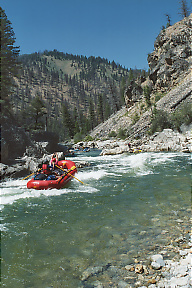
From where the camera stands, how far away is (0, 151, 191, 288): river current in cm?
401

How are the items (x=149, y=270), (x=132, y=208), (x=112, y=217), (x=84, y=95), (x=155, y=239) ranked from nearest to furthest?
1. (x=149, y=270)
2. (x=155, y=239)
3. (x=112, y=217)
4. (x=132, y=208)
5. (x=84, y=95)

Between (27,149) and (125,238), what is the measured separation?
17.7 m

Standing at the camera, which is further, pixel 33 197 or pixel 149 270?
pixel 33 197

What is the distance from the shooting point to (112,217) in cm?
630

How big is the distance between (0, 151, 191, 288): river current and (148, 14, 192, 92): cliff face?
3790cm

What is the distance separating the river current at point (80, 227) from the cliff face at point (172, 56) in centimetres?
3790

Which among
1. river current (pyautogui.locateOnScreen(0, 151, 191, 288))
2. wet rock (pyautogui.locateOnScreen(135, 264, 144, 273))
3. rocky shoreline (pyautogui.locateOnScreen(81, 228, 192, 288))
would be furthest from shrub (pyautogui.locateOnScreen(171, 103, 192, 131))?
wet rock (pyautogui.locateOnScreen(135, 264, 144, 273))

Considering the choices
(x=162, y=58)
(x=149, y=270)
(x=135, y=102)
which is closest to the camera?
(x=149, y=270)

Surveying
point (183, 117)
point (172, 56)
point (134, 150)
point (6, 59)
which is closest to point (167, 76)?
point (172, 56)

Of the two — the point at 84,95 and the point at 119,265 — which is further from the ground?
the point at 84,95

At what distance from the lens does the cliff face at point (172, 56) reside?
39.9 metres

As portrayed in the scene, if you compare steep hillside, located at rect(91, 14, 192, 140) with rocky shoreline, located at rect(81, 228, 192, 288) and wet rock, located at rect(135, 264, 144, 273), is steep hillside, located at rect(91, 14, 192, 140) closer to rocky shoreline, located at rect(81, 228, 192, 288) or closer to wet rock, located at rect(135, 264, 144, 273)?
rocky shoreline, located at rect(81, 228, 192, 288)

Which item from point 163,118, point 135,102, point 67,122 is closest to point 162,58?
point 135,102

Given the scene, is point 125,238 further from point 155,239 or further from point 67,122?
point 67,122
